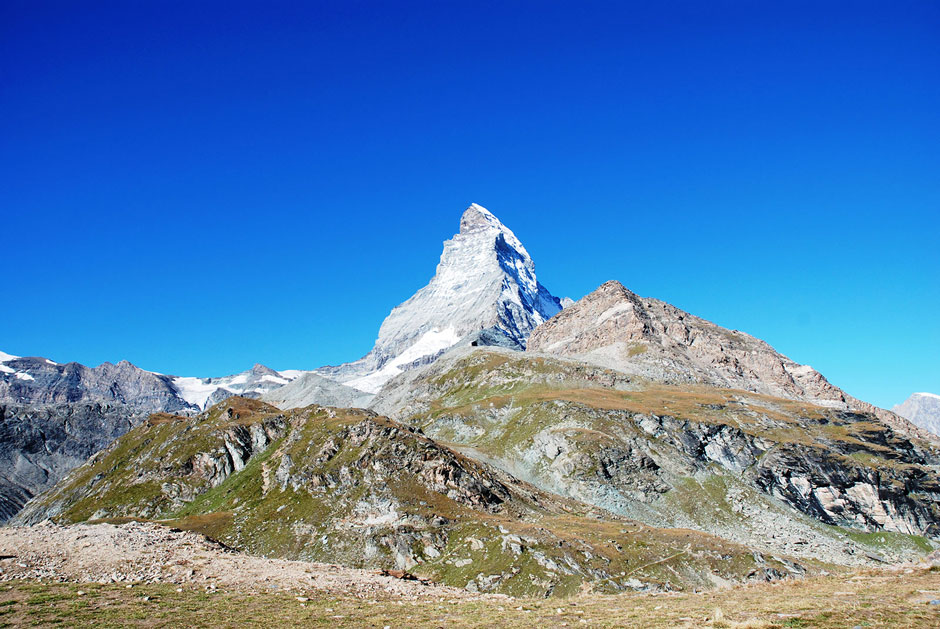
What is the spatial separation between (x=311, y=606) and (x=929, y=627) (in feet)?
101

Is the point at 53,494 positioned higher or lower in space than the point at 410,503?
lower

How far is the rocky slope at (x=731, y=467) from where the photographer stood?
124 m

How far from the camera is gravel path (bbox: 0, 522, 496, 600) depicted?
3591 cm

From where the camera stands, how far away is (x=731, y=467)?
146750 millimetres

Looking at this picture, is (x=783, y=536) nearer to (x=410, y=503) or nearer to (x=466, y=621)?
(x=410, y=503)

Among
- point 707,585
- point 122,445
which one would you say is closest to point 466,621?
point 707,585

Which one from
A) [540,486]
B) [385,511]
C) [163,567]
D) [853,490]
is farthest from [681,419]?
[163,567]

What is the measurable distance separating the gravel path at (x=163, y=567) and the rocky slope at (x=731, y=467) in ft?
318

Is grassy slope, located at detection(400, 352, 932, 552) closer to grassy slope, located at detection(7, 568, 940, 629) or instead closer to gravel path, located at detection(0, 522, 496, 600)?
grassy slope, located at detection(7, 568, 940, 629)

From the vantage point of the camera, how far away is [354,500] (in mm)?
93875

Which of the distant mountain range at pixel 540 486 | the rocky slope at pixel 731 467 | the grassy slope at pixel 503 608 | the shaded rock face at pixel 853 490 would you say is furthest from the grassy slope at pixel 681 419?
the grassy slope at pixel 503 608

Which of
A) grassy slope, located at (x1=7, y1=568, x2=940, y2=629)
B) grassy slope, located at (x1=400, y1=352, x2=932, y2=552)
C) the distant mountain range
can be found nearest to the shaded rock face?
the distant mountain range

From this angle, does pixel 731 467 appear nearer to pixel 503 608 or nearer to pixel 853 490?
pixel 853 490

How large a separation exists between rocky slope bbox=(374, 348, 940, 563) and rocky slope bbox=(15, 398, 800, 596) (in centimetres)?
2411
